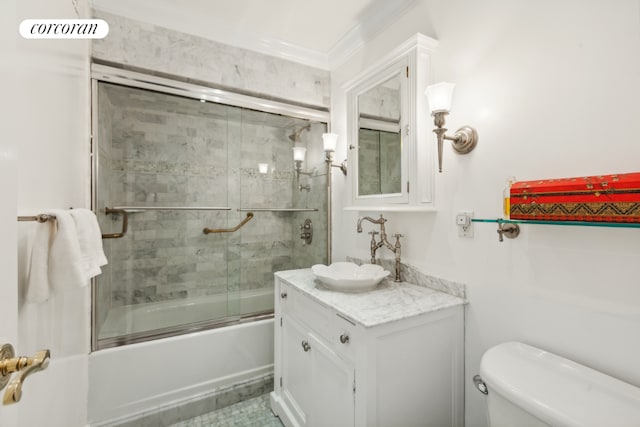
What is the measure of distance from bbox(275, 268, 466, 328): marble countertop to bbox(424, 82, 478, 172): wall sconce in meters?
0.62

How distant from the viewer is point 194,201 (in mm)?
2363

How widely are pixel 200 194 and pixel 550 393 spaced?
2352mm

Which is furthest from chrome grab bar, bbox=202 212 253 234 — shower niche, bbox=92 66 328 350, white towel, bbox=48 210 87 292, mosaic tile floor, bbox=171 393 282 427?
white towel, bbox=48 210 87 292

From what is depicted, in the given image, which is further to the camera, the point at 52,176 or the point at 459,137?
the point at 459,137

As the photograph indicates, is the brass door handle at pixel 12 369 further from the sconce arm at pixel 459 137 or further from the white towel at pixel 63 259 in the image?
the sconce arm at pixel 459 137

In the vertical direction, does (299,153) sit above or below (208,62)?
below

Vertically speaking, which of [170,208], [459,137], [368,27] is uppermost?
[368,27]

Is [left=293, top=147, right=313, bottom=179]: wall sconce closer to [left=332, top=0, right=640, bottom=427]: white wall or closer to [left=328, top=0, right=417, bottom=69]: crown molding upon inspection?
[left=328, top=0, right=417, bottom=69]: crown molding

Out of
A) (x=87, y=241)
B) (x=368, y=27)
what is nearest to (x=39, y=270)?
(x=87, y=241)

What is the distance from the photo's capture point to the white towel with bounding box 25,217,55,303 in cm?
79

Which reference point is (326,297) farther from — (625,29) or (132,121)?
(132,121)

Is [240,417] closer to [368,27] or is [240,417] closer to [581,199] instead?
[581,199]

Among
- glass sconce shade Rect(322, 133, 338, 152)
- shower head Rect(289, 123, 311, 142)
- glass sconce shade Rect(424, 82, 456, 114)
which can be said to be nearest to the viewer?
glass sconce shade Rect(424, 82, 456, 114)

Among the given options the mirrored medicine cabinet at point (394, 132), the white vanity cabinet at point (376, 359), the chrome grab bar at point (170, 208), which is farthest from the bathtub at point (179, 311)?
the mirrored medicine cabinet at point (394, 132)
